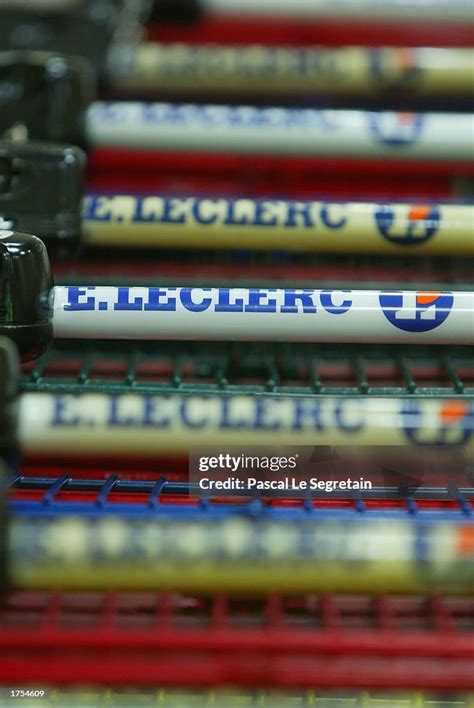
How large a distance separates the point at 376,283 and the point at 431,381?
0.18 m

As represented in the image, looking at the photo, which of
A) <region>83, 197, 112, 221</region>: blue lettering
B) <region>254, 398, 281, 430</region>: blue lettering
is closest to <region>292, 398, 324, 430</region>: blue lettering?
<region>254, 398, 281, 430</region>: blue lettering

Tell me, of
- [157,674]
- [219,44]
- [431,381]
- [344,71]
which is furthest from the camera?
[219,44]

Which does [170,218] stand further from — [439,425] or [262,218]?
[439,425]

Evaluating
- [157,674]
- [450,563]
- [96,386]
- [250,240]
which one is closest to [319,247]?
[250,240]

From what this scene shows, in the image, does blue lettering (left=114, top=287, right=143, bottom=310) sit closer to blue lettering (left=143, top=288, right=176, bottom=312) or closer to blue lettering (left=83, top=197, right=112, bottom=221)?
blue lettering (left=143, top=288, right=176, bottom=312)

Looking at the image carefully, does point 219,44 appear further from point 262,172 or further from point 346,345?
point 346,345

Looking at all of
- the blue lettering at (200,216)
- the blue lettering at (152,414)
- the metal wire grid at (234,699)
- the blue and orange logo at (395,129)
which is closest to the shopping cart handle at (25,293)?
the blue lettering at (152,414)

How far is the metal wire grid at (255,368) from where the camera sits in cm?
102

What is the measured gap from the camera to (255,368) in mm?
1076

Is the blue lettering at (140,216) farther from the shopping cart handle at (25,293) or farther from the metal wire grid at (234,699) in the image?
the metal wire grid at (234,699)

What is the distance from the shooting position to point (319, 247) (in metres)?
1.11

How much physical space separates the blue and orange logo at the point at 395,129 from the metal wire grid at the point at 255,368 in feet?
1.07

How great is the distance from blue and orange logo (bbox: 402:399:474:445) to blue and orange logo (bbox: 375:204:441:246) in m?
0.28

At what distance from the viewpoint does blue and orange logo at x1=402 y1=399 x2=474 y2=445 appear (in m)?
0.92
